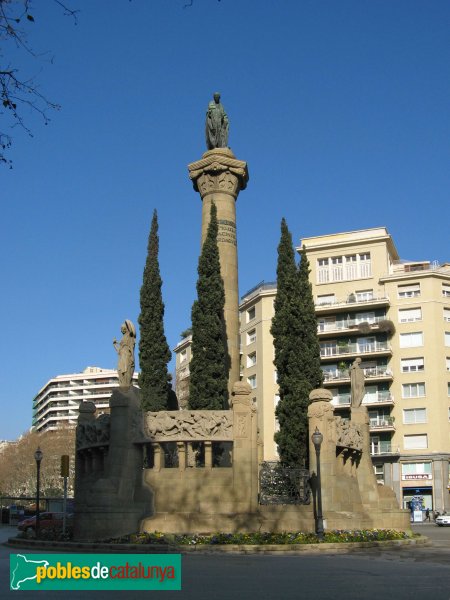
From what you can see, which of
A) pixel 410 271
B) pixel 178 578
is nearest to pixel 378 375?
pixel 410 271

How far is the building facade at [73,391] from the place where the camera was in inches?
6142

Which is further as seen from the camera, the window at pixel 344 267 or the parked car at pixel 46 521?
the window at pixel 344 267

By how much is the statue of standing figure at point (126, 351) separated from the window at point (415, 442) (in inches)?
1581

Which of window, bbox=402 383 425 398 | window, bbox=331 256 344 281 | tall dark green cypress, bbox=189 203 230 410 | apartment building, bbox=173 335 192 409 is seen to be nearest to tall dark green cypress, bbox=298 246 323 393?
tall dark green cypress, bbox=189 203 230 410

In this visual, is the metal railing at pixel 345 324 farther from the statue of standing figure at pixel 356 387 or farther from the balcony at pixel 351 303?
the statue of standing figure at pixel 356 387

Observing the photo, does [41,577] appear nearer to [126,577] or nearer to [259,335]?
[126,577]

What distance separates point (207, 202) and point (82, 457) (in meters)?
12.3

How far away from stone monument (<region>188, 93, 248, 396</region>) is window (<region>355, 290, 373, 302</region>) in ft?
112

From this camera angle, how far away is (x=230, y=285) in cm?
3231

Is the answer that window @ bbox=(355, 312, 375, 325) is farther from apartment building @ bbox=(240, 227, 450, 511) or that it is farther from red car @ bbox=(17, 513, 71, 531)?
red car @ bbox=(17, 513, 71, 531)

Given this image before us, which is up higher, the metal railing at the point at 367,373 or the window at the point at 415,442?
the metal railing at the point at 367,373

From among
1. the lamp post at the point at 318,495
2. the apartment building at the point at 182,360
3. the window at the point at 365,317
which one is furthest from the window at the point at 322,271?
the lamp post at the point at 318,495

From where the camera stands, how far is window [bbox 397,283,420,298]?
65125mm

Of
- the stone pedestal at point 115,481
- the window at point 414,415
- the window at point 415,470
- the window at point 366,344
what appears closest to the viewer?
the stone pedestal at point 115,481
